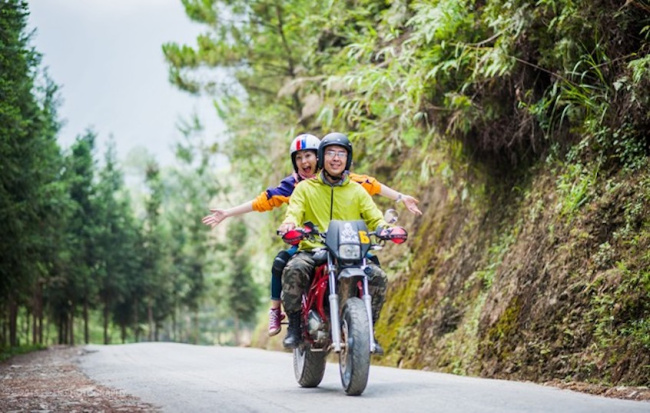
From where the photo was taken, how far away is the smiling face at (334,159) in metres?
6.61

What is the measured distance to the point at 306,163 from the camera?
777cm

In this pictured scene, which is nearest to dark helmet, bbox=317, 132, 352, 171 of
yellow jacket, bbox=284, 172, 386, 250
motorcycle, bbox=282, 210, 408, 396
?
yellow jacket, bbox=284, 172, 386, 250

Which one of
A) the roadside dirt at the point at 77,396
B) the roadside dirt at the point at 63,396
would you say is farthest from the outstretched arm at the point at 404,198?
the roadside dirt at the point at 63,396

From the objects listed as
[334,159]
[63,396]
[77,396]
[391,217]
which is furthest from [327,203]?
[63,396]

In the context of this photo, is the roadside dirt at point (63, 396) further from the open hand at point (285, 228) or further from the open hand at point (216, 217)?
the open hand at point (216, 217)

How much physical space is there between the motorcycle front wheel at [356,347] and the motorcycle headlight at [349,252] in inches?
13.5

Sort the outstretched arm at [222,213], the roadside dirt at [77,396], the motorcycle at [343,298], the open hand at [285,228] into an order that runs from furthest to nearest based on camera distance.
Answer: the outstretched arm at [222,213] < the open hand at [285,228] < the motorcycle at [343,298] < the roadside dirt at [77,396]

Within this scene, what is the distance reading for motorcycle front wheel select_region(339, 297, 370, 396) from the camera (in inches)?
220

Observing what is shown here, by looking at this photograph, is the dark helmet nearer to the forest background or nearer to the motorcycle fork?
the motorcycle fork

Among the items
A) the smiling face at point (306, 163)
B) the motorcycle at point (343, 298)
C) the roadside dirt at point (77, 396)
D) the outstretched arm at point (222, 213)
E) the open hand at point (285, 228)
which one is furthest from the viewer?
the smiling face at point (306, 163)

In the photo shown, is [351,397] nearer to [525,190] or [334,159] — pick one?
[334,159]

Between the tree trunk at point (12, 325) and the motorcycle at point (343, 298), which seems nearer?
the motorcycle at point (343, 298)

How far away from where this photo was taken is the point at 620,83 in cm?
718

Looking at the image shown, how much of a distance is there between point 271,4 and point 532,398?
19.6 metres
